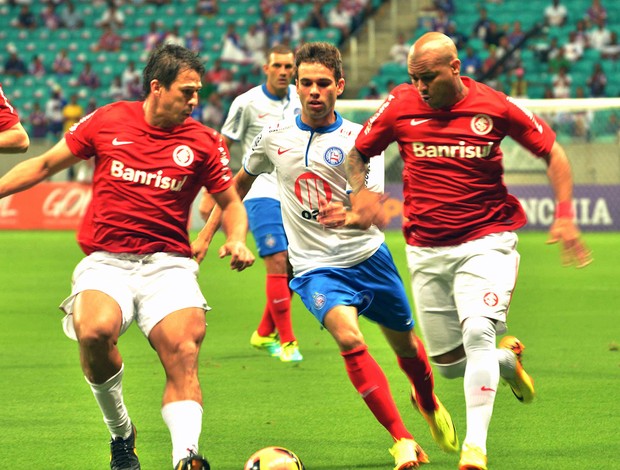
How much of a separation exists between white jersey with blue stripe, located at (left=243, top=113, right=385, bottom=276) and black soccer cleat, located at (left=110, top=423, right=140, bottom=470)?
4.50 ft

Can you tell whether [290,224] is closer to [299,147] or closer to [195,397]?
[299,147]

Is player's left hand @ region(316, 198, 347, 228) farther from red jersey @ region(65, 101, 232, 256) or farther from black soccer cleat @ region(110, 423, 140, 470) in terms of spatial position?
black soccer cleat @ region(110, 423, 140, 470)

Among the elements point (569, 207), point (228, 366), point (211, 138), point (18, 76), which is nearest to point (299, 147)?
point (211, 138)

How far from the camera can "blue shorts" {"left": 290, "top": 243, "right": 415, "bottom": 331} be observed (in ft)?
20.7

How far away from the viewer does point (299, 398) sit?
25.9ft

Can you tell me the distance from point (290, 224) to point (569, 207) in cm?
155

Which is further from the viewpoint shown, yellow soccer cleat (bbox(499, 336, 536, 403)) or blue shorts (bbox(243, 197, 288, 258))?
blue shorts (bbox(243, 197, 288, 258))

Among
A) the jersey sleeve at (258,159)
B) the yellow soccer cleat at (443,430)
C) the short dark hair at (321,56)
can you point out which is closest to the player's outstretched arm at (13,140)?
the jersey sleeve at (258,159)

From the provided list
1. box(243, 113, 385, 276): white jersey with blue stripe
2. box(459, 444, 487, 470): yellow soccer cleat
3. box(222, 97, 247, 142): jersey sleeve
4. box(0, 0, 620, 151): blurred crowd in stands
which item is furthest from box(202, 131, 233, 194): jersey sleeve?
box(0, 0, 620, 151): blurred crowd in stands

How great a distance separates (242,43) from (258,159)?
2310 cm

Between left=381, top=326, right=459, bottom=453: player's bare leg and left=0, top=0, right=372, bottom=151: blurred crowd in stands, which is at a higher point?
left=381, top=326, right=459, bottom=453: player's bare leg

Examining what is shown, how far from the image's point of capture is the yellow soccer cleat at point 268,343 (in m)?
9.92

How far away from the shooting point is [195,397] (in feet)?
A: 17.7

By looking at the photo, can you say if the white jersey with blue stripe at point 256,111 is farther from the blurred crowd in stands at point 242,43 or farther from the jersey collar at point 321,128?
the blurred crowd in stands at point 242,43
